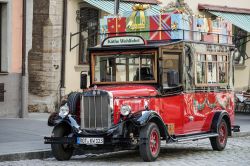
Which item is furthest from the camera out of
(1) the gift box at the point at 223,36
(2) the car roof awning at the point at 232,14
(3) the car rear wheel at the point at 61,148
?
(2) the car roof awning at the point at 232,14

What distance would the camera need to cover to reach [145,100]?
1512 centimetres

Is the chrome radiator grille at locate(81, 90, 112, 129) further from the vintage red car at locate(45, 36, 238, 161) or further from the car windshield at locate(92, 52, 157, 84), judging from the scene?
the car windshield at locate(92, 52, 157, 84)

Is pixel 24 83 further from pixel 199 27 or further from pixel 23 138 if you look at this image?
pixel 199 27

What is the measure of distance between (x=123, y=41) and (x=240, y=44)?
19.2 metres

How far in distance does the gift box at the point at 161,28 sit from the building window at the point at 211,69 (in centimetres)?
105

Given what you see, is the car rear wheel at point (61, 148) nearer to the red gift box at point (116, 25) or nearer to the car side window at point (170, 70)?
the car side window at point (170, 70)

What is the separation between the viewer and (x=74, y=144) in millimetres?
14766

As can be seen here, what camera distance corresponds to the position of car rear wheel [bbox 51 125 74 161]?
49.3ft

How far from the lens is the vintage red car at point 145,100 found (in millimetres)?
14602

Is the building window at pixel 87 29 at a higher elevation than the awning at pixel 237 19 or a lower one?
lower

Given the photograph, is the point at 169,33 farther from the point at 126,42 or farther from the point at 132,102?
the point at 132,102

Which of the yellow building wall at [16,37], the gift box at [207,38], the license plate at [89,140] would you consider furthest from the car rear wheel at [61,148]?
the yellow building wall at [16,37]

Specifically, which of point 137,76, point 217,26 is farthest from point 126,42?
point 217,26

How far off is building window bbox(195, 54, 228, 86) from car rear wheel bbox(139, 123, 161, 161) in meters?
2.34
